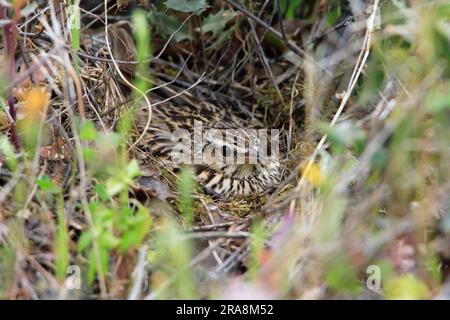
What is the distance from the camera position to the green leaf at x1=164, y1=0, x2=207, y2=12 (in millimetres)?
3740

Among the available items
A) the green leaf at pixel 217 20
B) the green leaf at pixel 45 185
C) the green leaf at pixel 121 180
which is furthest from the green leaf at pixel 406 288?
the green leaf at pixel 217 20

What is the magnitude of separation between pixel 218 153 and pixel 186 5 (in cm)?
78

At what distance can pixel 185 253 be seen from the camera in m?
2.11

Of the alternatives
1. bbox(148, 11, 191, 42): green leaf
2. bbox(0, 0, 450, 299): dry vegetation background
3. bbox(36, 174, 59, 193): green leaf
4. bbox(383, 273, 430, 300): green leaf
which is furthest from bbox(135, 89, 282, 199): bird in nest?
bbox(383, 273, 430, 300): green leaf

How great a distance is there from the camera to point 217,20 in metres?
3.99

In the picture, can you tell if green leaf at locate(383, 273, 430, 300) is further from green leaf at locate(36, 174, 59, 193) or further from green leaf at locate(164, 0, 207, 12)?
green leaf at locate(164, 0, 207, 12)

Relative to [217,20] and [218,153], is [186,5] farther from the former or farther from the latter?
[218,153]

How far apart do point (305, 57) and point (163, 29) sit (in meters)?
0.76

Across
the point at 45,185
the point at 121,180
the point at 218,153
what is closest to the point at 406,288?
the point at 121,180

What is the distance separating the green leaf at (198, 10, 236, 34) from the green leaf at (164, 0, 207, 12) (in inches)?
8.6

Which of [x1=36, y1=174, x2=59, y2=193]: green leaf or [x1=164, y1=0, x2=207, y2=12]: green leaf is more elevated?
[x1=164, y1=0, x2=207, y2=12]: green leaf

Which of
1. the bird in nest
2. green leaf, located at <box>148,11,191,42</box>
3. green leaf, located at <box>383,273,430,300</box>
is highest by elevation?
green leaf, located at <box>148,11,191,42</box>
